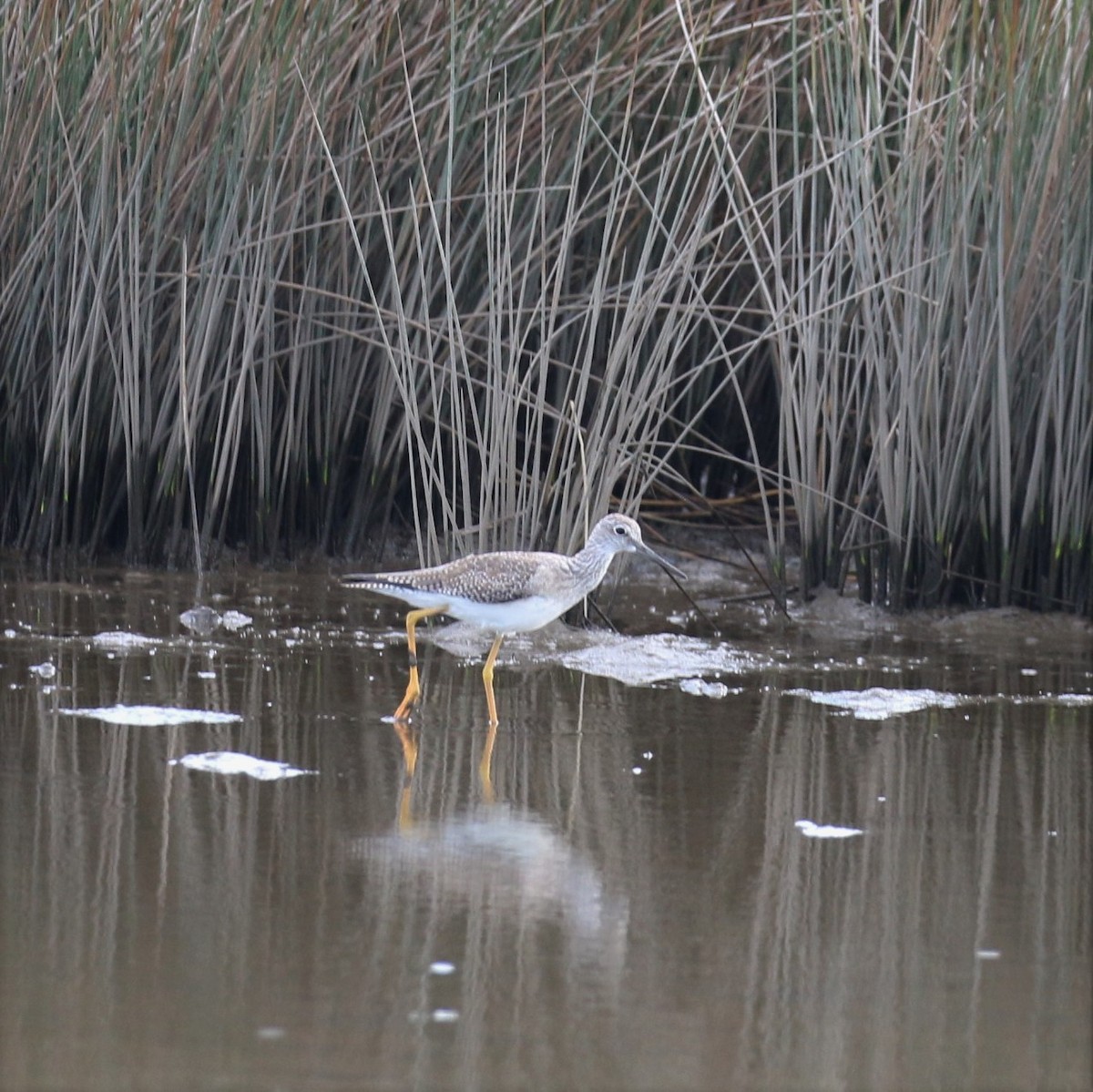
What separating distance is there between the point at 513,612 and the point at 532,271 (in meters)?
2.11

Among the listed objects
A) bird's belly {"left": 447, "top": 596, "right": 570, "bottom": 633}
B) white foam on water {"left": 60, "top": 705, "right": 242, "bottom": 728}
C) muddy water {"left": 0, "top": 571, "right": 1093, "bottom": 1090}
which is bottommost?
muddy water {"left": 0, "top": 571, "right": 1093, "bottom": 1090}

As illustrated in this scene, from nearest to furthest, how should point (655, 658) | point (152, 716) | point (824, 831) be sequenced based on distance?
point (824, 831) < point (152, 716) < point (655, 658)

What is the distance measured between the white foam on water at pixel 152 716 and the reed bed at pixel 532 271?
1.80 metres

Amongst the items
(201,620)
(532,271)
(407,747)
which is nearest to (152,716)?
(407,747)

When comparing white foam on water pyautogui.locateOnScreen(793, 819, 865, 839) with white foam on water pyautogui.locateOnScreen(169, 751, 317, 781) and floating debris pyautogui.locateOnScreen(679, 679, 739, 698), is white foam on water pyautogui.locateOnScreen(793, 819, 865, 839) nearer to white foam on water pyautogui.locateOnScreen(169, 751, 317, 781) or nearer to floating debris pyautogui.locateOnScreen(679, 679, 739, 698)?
white foam on water pyautogui.locateOnScreen(169, 751, 317, 781)

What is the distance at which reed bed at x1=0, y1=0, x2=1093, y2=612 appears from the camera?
6969 millimetres

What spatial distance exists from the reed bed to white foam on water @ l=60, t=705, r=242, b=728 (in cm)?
180

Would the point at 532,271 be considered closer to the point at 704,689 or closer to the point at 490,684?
the point at 704,689

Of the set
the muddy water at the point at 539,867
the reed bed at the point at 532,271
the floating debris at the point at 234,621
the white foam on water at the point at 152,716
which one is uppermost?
the reed bed at the point at 532,271

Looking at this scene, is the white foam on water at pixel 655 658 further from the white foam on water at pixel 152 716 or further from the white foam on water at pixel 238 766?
the white foam on water at pixel 238 766

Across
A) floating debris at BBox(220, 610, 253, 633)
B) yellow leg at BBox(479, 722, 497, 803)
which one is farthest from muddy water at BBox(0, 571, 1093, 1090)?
floating debris at BBox(220, 610, 253, 633)

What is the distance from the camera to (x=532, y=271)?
7.57 meters

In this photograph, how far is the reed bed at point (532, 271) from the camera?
697 centimetres

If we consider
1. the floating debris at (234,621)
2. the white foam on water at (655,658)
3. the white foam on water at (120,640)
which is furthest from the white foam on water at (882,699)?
the white foam on water at (120,640)
